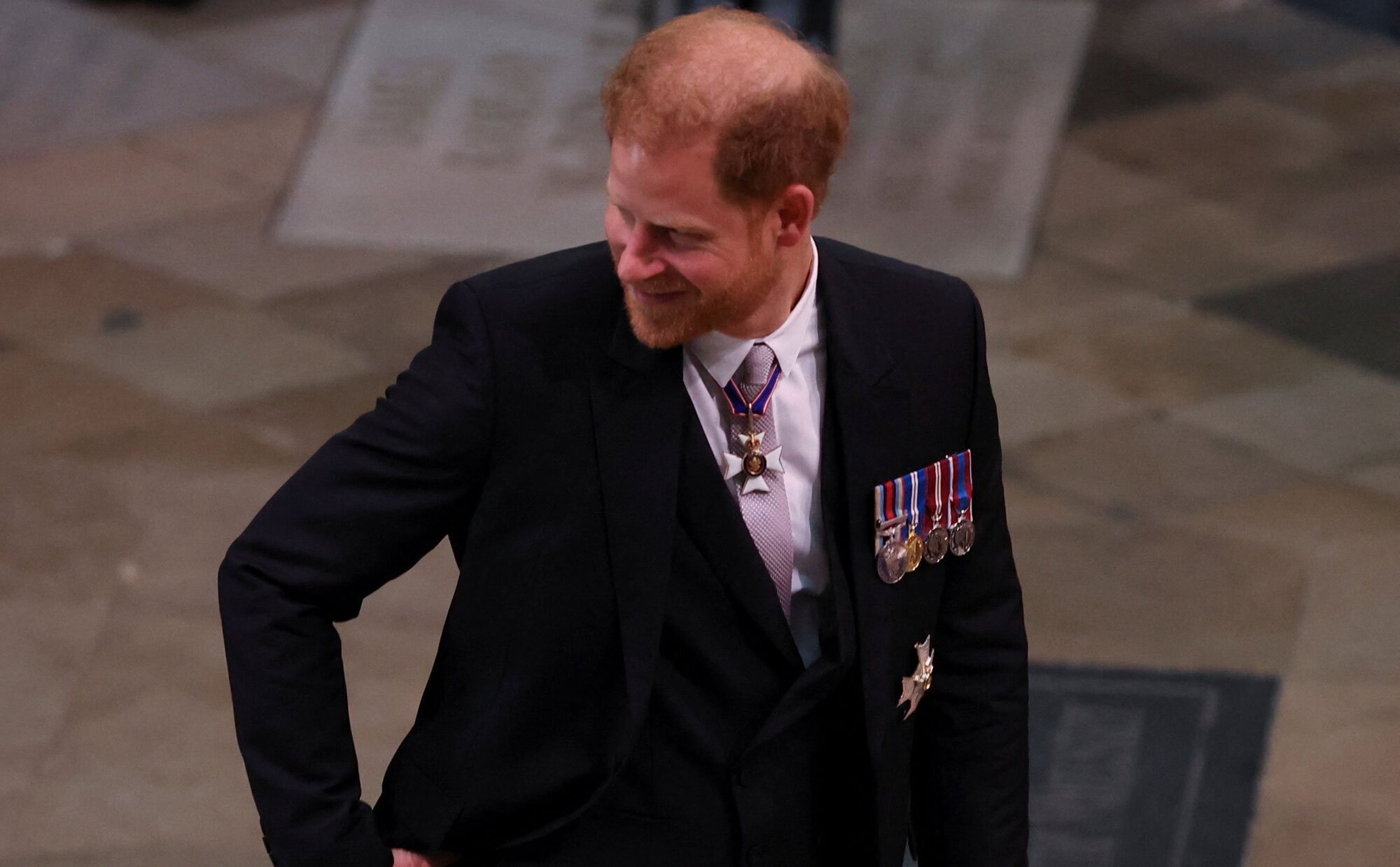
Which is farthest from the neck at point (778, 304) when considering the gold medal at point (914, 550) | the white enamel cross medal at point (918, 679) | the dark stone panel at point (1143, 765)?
the dark stone panel at point (1143, 765)

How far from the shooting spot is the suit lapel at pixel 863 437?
2.39 meters

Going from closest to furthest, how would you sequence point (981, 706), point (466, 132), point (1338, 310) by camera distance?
1. point (981, 706)
2. point (1338, 310)
3. point (466, 132)

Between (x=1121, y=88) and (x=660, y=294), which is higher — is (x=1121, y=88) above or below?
below

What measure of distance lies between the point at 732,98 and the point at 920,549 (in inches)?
26.4

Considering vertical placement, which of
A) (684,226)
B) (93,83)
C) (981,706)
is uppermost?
(684,226)

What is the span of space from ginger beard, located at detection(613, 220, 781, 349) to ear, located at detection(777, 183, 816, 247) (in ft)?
0.09

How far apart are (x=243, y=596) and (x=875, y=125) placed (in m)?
6.10

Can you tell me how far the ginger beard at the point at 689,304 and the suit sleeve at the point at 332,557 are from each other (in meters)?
0.20

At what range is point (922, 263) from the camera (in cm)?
714

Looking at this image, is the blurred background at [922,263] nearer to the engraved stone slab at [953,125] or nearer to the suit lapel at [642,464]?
the engraved stone slab at [953,125]

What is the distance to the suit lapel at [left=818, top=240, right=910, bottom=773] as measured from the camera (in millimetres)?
2393

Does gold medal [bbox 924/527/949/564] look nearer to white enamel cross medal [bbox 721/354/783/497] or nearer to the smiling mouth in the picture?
white enamel cross medal [bbox 721/354/783/497]

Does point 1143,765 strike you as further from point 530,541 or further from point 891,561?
point 530,541

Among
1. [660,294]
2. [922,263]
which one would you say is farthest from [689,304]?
[922,263]
